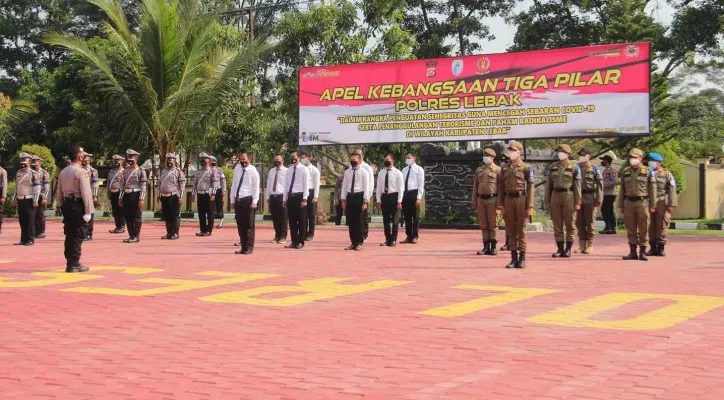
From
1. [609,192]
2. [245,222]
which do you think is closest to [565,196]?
[245,222]

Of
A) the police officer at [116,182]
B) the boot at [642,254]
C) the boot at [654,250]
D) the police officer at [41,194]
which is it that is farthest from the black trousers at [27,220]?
the boot at [654,250]

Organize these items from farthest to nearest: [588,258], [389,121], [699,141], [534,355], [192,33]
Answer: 1. [699,141]
2. [192,33]
3. [389,121]
4. [588,258]
5. [534,355]

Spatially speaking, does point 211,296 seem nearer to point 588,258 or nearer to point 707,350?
point 707,350

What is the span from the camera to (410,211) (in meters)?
18.4

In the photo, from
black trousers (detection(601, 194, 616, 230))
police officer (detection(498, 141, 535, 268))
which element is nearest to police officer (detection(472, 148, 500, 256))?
police officer (detection(498, 141, 535, 268))

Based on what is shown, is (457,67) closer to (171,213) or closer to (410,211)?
(410,211)

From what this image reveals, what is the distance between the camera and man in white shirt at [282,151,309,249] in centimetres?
1702

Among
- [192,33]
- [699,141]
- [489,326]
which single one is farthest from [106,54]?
[699,141]

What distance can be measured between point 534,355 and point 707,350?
1.27m

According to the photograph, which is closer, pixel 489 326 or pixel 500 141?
pixel 489 326

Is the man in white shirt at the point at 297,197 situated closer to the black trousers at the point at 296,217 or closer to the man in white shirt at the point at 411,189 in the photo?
the black trousers at the point at 296,217

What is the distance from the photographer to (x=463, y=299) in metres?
9.54

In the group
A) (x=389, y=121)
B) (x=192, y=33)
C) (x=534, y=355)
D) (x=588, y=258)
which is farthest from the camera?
(x=192, y=33)

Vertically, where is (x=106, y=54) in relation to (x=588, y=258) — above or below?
above
